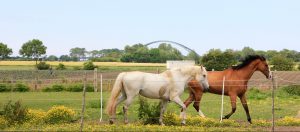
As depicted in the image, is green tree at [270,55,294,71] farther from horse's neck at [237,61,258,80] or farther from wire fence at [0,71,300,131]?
horse's neck at [237,61,258,80]

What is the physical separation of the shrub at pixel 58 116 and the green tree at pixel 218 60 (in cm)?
3327

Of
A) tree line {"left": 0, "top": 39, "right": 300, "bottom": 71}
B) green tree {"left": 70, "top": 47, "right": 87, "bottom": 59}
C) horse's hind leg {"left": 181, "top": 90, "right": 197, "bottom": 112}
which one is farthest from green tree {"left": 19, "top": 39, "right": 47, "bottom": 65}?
horse's hind leg {"left": 181, "top": 90, "right": 197, "bottom": 112}

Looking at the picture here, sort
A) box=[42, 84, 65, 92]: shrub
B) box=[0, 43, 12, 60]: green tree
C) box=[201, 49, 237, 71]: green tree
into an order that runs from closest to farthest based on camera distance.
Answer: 1. box=[42, 84, 65, 92]: shrub
2. box=[201, 49, 237, 71]: green tree
3. box=[0, 43, 12, 60]: green tree

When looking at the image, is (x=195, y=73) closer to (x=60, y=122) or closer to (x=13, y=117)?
(x=60, y=122)

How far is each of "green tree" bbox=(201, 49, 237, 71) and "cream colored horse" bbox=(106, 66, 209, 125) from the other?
108 ft

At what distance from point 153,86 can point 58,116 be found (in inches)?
115

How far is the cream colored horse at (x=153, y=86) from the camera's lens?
1164cm

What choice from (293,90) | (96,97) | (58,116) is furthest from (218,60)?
(58,116)

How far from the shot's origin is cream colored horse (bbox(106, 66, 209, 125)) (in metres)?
11.6

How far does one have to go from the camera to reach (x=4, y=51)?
7325cm

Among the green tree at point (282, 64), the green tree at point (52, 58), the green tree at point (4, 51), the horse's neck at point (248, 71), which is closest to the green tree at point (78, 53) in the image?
the green tree at point (52, 58)

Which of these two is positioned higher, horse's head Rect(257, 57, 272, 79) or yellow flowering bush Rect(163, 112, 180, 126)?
horse's head Rect(257, 57, 272, 79)

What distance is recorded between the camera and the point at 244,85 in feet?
44.2

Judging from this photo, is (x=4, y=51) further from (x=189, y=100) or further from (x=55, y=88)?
(x=189, y=100)
